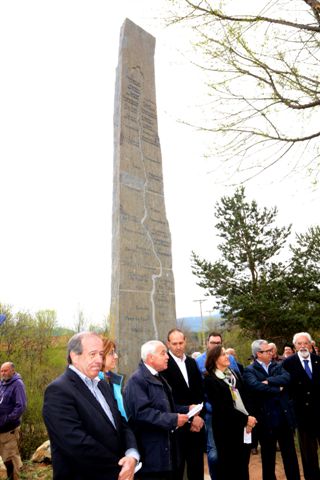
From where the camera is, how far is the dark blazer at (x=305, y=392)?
181 inches

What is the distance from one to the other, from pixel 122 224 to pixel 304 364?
2.75 m

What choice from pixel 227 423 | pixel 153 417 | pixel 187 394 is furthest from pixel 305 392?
pixel 153 417

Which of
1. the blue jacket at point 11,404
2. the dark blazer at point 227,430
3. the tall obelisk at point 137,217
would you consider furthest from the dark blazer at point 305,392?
the blue jacket at point 11,404

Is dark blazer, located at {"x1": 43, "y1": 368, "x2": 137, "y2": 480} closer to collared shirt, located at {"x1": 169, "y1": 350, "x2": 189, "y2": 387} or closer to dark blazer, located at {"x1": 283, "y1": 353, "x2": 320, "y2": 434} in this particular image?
collared shirt, located at {"x1": 169, "y1": 350, "x2": 189, "y2": 387}

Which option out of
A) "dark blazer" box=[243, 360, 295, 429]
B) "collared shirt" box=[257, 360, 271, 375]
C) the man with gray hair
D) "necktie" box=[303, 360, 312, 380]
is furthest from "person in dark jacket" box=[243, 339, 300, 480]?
the man with gray hair

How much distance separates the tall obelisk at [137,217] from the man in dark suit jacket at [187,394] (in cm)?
90

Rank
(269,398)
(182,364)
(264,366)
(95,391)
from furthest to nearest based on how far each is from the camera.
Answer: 1. (264,366)
2. (269,398)
3. (182,364)
4. (95,391)

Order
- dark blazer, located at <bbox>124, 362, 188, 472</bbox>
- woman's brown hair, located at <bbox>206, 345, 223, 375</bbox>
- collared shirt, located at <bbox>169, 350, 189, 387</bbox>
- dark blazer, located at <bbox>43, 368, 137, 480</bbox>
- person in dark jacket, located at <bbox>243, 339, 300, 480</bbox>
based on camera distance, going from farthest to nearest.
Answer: person in dark jacket, located at <bbox>243, 339, 300, 480</bbox> → woman's brown hair, located at <bbox>206, 345, 223, 375</bbox> → collared shirt, located at <bbox>169, 350, 189, 387</bbox> → dark blazer, located at <bbox>124, 362, 188, 472</bbox> → dark blazer, located at <bbox>43, 368, 137, 480</bbox>

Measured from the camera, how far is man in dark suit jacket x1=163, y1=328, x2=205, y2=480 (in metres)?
A: 3.77

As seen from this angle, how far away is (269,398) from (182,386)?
4.13ft

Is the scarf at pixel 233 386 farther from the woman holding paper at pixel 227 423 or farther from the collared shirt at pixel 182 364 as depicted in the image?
the collared shirt at pixel 182 364

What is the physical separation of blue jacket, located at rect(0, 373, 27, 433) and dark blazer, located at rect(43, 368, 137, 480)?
3.94m

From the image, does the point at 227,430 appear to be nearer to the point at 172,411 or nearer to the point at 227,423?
the point at 227,423

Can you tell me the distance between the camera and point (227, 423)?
3.94 metres
